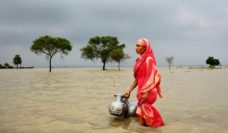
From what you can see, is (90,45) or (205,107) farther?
(90,45)

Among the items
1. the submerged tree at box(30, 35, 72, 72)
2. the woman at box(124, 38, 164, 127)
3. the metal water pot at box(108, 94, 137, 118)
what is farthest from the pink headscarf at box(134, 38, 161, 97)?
the submerged tree at box(30, 35, 72, 72)

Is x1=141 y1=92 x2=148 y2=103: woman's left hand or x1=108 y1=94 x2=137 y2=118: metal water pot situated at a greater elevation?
x1=141 y1=92 x2=148 y2=103: woman's left hand

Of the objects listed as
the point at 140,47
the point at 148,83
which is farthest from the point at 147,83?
the point at 140,47

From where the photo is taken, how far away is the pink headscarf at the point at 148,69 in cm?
584

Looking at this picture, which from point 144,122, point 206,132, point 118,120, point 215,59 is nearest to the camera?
point 206,132

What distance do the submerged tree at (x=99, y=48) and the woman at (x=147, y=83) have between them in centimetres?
6262

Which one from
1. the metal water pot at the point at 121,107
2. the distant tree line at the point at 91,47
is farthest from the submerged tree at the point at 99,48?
the metal water pot at the point at 121,107

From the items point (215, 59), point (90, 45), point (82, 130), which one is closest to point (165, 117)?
point (82, 130)

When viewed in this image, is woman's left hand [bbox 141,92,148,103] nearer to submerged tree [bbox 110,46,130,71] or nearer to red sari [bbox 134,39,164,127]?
red sari [bbox 134,39,164,127]

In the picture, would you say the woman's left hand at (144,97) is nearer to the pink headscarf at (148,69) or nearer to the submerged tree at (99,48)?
the pink headscarf at (148,69)

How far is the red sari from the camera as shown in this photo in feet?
19.2

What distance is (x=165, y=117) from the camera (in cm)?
721

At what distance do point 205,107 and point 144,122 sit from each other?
3554mm

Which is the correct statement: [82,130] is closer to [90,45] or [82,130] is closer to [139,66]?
[139,66]
